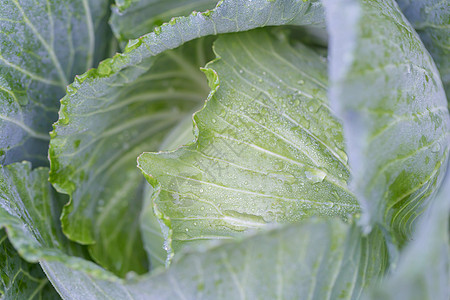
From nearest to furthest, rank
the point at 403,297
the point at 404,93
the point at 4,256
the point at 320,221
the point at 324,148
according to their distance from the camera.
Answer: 1. the point at 403,297
2. the point at 320,221
3. the point at 404,93
4. the point at 324,148
5. the point at 4,256

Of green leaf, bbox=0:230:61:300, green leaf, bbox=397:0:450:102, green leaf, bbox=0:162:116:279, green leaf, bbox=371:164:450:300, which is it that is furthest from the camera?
green leaf, bbox=397:0:450:102

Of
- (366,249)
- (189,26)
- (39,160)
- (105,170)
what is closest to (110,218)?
(105,170)

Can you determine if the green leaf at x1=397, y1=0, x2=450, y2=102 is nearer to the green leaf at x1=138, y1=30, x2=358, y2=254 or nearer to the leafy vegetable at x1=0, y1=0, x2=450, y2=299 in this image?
the leafy vegetable at x1=0, y1=0, x2=450, y2=299

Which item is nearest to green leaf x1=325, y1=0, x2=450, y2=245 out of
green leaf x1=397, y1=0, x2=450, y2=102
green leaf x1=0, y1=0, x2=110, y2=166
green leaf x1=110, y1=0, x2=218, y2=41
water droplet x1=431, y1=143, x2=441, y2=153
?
water droplet x1=431, y1=143, x2=441, y2=153

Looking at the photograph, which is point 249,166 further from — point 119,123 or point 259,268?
point 119,123

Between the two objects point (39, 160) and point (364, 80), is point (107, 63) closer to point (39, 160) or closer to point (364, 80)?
point (39, 160)

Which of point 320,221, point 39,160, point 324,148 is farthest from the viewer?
point 39,160
